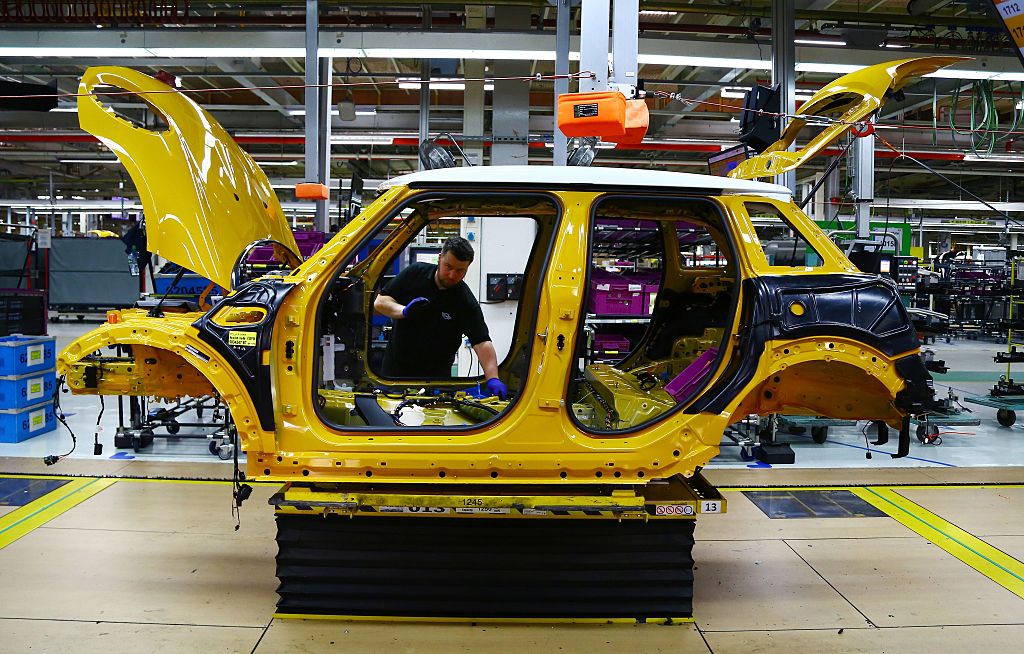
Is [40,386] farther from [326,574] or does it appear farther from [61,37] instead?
[326,574]

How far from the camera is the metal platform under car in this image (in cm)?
277

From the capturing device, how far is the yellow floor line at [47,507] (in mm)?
3723

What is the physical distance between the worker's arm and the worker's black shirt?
6 centimetres

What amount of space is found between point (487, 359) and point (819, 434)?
3.99 metres

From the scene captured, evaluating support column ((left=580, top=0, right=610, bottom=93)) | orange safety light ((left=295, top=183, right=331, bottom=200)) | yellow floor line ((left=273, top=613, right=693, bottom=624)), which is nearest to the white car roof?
support column ((left=580, top=0, right=610, bottom=93))

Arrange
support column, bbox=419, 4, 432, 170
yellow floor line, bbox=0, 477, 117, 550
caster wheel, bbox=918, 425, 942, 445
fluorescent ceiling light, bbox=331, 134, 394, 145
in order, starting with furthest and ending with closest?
fluorescent ceiling light, bbox=331, 134, 394, 145
support column, bbox=419, 4, 432, 170
caster wheel, bbox=918, 425, 942, 445
yellow floor line, bbox=0, 477, 117, 550

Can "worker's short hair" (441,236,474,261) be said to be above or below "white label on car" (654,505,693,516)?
above

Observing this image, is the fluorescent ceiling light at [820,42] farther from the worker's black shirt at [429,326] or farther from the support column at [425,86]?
the worker's black shirt at [429,326]

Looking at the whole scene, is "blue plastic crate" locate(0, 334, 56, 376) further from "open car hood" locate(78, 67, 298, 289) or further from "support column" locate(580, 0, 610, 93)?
"support column" locate(580, 0, 610, 93)

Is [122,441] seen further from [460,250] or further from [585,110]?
[585,110]

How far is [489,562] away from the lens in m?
2.79

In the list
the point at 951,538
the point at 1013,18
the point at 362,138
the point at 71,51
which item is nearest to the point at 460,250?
the point at 951,538

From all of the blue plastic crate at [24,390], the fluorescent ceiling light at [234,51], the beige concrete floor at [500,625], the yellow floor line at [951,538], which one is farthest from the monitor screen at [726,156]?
the blue plastic crate at [24,390]

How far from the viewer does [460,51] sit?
646cm
